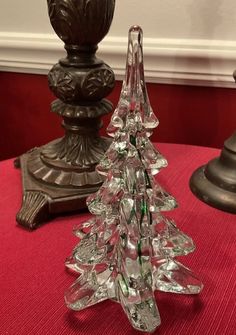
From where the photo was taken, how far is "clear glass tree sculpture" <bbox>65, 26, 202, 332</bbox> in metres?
0.41

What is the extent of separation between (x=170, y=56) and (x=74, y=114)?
0.40 m

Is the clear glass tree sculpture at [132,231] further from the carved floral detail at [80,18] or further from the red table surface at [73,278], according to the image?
the carved floral detail at [80,18]

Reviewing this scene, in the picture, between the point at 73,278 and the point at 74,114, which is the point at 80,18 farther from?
the point at 73,278

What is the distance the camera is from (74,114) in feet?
2.16

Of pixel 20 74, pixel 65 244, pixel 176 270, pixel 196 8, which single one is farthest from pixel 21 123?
pixel 176 270

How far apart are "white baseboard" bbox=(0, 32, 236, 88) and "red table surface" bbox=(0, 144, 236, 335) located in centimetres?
37

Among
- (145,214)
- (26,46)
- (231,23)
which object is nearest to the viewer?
(145,214)

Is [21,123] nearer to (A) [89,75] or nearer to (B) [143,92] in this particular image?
(A) [89,75]

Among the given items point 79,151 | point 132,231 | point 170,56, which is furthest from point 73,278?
point 170,56

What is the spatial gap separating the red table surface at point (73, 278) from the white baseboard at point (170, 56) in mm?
369

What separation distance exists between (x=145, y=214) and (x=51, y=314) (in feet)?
0.45

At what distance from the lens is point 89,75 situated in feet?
2.09

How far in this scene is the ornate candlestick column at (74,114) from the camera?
608 mm

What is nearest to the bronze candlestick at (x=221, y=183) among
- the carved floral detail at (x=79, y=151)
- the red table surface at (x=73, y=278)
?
the red table surface at (x=73, y=278)
